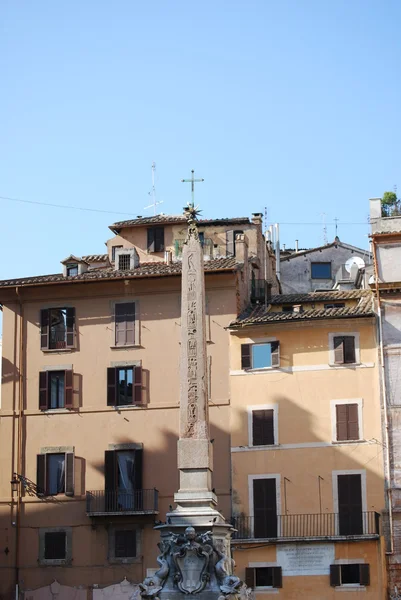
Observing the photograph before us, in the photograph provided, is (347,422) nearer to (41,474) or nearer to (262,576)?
(262,576)

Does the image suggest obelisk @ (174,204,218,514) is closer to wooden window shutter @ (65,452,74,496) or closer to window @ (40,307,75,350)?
wooden window shutter @ (65,452,74,496)

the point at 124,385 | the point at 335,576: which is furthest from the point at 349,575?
the point at 124,385

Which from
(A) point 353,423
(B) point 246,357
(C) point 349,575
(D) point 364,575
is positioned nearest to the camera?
(D) point 364,575

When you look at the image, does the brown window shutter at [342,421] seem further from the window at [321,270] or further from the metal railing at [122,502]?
the window at [321,270]

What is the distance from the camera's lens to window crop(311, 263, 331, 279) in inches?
1964

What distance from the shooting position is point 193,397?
23.2 metres

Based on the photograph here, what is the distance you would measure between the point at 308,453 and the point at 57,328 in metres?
8.83

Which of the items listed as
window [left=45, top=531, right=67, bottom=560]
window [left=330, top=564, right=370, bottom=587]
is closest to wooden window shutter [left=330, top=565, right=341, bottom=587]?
window [left=330, top=564, right=370, bottom=587]

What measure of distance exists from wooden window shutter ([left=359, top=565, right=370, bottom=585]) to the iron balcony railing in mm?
908

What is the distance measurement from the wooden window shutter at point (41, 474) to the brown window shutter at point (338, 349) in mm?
9184

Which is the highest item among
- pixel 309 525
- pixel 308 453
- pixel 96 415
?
pixel 96 415

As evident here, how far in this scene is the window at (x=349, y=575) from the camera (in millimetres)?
33688

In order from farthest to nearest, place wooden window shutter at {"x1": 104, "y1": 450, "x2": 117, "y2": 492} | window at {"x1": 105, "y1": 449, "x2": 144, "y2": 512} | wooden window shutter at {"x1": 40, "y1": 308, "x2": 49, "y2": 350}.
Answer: wooden window shutter at {"x1": 40, "y1": 308, "x2": 49, "y2": 350} < wooden window shutter at {"x1": 104, "y1": 450, "x2": 117, "y2": 492} < window at {"x1": 105, "y1": 449, "x2": 144, "y2": 512}

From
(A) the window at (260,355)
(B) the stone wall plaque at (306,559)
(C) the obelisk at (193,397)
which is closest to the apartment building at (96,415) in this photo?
(A) the window at (260,355)
